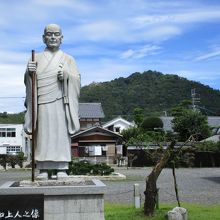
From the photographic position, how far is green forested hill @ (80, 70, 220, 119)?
359ft

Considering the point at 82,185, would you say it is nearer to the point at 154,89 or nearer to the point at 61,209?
the point at 61,209

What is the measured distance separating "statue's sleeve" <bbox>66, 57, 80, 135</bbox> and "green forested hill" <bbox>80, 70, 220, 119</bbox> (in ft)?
317

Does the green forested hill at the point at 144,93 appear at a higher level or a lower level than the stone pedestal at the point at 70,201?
higher

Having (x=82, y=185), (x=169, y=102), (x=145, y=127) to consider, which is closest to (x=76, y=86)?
(x=82, y=185)

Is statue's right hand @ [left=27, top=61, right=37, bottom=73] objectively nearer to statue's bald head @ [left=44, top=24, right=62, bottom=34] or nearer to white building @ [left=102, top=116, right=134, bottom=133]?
statue's bald head @ [left=44, top=24, right=62, bottom=34]

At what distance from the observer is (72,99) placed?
28.9ft

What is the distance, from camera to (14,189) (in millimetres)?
7367

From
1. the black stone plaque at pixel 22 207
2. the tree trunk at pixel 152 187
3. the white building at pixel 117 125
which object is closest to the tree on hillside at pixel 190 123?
the white building at pixel 117 125

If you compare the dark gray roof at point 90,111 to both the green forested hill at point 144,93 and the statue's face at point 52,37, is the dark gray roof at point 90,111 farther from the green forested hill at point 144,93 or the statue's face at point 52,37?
the statue's face at point 52,37

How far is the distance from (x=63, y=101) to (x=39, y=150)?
1016 mm

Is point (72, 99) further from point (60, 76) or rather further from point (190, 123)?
point (190, 123)

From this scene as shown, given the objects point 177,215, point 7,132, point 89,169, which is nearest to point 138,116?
point 7,132

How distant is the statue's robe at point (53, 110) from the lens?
28.1 ft

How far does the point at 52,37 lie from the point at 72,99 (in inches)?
48.7
